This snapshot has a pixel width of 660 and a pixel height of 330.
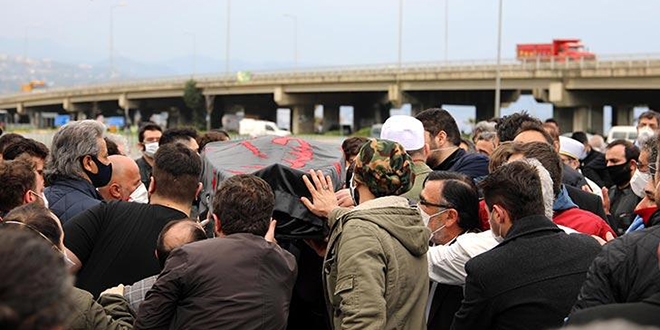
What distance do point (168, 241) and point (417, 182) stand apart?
187 centimetres

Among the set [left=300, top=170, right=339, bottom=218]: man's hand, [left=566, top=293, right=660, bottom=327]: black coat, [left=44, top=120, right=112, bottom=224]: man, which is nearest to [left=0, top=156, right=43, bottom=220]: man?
[left=44, top=120, right=112, bottom=224]: man

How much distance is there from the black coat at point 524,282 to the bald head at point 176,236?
4.68 ft

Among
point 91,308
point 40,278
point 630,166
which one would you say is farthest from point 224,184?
point 630,166

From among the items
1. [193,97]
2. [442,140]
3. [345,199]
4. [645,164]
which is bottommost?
[345,199]

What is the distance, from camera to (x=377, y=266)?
4.09 metres

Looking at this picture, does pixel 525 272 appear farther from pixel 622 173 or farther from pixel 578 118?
pixel 578 118

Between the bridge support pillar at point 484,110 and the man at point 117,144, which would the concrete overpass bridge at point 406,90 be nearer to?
the bridge support pillar at point 484,110

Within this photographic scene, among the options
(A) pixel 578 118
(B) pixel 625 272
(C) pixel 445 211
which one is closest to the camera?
(B) pixel 625 272

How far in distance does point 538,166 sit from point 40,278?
130 inches

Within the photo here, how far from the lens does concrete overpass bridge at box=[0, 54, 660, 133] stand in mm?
46000

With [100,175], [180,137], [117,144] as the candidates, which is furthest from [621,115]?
[100,175]

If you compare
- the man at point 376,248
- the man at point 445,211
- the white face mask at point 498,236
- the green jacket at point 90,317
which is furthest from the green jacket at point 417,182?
the green jacket at point 90,317

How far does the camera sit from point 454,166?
670 cm

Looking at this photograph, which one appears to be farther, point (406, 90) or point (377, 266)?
point (406, 90)
